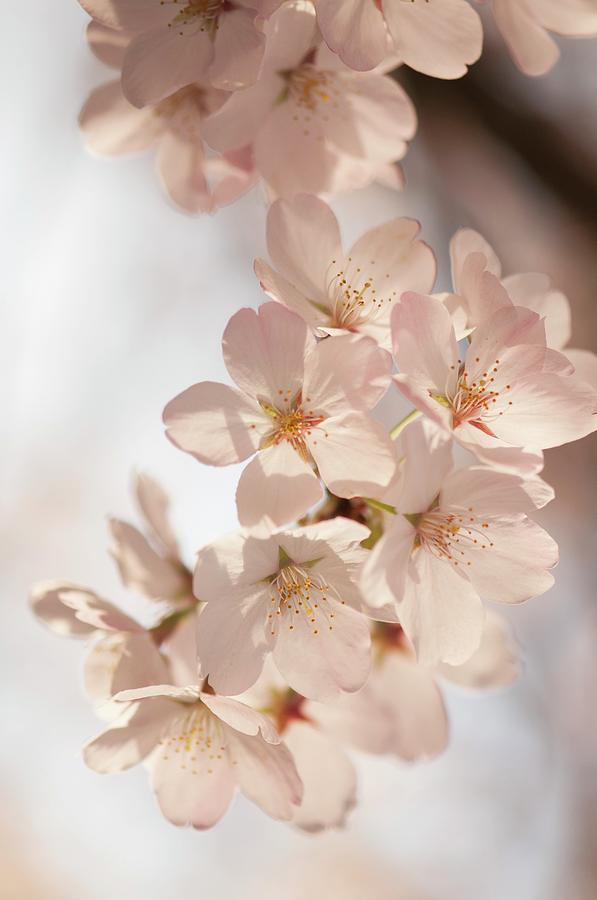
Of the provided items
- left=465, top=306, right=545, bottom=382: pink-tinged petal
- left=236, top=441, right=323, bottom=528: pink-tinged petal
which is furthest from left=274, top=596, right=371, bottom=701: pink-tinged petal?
left=465, top=306, right=545, bottom=382: pink-tinged petal

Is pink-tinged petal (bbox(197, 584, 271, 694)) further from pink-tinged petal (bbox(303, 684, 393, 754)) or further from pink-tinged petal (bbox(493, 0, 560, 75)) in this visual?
pink-tinged petal (bbox(493, 0, 560, 75))

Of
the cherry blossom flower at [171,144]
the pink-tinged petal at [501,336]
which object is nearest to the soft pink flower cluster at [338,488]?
the pink-tinged petal at [501,336]

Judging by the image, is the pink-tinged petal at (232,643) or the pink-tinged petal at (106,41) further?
the pink-tinged petal at (106,41)

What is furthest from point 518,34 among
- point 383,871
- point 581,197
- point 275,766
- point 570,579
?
point 383,871

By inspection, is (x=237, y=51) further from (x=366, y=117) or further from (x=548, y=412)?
(x=548, y=412)

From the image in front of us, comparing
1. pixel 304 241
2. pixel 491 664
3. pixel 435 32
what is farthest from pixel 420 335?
pixel 491 664

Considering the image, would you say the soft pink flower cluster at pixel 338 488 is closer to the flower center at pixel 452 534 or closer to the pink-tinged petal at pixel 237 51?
the flower center at pixel 452 534

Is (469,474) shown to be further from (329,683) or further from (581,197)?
(581,197)
